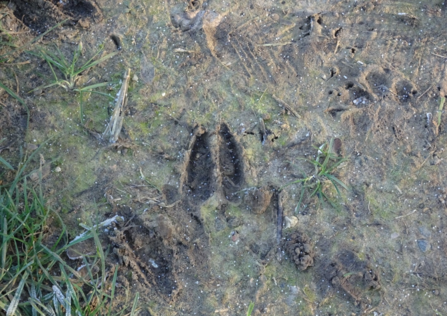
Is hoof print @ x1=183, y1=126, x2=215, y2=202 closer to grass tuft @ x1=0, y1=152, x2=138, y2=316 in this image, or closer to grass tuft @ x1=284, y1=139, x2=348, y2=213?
grass tuft @ x1=284, y1=139, x2=348, y2=213

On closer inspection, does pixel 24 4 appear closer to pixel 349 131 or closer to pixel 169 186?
pixel 169 186

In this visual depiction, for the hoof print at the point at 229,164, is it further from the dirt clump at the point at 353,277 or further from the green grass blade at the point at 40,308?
the green grass blade at the point at 40,308

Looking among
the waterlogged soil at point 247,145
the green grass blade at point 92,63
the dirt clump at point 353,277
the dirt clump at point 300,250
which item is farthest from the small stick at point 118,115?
the dirt clump at point 353,277

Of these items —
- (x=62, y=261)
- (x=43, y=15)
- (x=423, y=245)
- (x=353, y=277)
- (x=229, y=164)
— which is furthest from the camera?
(x=43, y=15)

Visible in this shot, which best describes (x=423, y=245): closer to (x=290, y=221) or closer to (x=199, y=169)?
(x=290, y=221)

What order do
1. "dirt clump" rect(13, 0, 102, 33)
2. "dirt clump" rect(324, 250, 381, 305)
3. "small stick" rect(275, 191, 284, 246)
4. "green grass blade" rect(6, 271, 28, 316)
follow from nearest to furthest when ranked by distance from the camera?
1. "green grass blade" rect(6, 271, 28, 316)
2. "dirt clump" rect(324, 250, 381, 305)
3. "small stick" rect(275, 191, 284, 246)
4. "dirt clump" rect(13, 0, 102, 33)

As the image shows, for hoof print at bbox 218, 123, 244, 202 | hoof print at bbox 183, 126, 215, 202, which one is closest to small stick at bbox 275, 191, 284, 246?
hoof print at bbox 218, 123, 244, 202

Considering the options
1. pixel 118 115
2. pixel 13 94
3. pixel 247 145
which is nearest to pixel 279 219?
pixel 247 145
